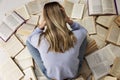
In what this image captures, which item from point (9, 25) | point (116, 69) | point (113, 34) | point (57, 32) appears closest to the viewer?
point (57, 32)

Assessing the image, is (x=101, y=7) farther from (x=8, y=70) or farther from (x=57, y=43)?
(x=8, y=70)

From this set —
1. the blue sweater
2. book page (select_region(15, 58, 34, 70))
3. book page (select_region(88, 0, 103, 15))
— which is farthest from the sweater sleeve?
book page (select_region(88, 0, 103, 15))

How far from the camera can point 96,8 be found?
1.92 m

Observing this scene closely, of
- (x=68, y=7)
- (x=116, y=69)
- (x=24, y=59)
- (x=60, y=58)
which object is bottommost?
(x=116, y=69)

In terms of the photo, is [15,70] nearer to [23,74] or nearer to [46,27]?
[23,74]

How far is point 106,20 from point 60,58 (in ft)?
1.66

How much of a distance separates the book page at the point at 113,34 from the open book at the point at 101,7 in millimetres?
120

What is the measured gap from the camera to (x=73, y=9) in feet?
6.38

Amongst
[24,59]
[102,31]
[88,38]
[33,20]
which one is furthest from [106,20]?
[24,59]

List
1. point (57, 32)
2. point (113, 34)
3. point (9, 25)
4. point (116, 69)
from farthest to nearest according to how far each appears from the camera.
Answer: point (9, 25) → point (113, 34) → point (116, 69) → point (57, 32)

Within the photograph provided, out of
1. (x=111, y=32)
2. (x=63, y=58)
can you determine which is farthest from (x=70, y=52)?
(x=111, y=32)

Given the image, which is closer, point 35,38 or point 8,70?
point 35,38

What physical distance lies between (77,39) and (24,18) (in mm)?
521

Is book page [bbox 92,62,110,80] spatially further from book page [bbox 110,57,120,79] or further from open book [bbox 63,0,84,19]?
open book [bbox 63,0,84,19]
